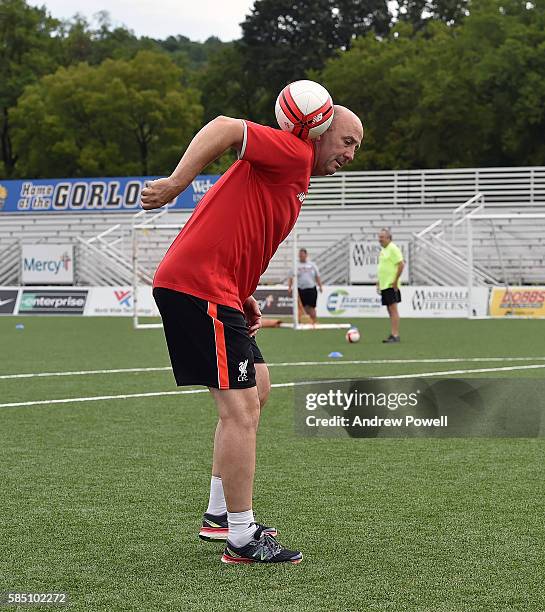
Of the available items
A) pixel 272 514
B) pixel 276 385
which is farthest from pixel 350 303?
pixel 272 514

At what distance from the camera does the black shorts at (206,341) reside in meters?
5.39

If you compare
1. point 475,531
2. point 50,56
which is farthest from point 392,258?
point 50,56

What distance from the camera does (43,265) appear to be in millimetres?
47250

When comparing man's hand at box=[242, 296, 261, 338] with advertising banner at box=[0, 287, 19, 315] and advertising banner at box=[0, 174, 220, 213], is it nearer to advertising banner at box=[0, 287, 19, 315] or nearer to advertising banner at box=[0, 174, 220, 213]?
advertising banner at box=[0, 287, 19, 315]

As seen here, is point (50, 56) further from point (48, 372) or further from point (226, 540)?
point (226, 540)

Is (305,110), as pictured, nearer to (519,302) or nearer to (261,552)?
(261,552)

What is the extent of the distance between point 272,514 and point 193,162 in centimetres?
227

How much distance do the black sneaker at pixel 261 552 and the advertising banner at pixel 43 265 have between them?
42.1 metres

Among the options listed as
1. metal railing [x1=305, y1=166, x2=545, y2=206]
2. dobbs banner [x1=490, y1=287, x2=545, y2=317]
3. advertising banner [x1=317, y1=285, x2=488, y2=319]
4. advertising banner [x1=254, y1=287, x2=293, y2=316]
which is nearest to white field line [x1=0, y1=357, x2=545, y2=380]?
advertising banner [x1=254, y1=287, x2=293, y2=316]

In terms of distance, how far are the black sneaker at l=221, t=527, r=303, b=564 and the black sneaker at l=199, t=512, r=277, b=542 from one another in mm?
365

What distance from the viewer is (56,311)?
37.7 meters

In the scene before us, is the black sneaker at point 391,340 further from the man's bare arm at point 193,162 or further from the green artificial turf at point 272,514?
the man's bare arm at point 193,162

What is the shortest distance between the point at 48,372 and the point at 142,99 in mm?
54207

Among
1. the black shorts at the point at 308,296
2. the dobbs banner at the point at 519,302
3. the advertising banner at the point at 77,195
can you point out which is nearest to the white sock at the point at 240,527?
the black shorts at the point at 308,296
